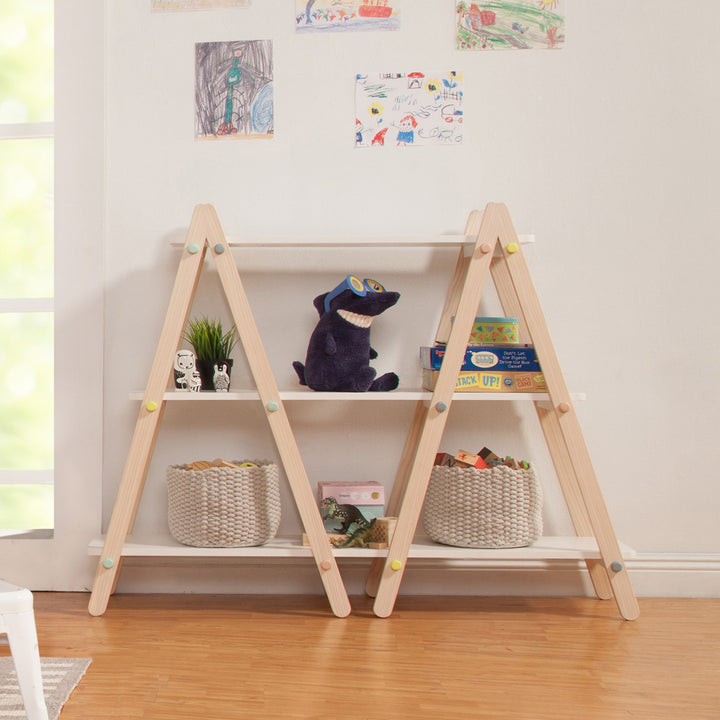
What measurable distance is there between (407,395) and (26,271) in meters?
1.00

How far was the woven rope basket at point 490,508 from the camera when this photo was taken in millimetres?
1552

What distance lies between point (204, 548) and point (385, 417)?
51 cm

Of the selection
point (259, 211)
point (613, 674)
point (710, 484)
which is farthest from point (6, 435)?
point (710, 484)

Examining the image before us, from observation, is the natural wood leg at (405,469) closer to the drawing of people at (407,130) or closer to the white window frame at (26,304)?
the drawing of people at (407,130)

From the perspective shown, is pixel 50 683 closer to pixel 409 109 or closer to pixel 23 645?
pixel 23 645

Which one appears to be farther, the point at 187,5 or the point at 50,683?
the point at 187,5

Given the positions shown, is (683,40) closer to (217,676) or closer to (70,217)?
(70,217)

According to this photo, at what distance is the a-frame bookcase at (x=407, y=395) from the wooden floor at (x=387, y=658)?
0.11 metres

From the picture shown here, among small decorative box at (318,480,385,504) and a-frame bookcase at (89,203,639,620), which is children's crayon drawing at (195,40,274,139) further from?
small decorative box at (318,480,385,504)

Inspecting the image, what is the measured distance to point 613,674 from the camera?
126cm

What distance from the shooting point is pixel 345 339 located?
158cm

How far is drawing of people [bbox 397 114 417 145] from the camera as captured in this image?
173cm

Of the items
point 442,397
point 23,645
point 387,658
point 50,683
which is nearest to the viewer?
point 23,645

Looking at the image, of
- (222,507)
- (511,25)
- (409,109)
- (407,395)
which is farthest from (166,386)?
(511,25)
